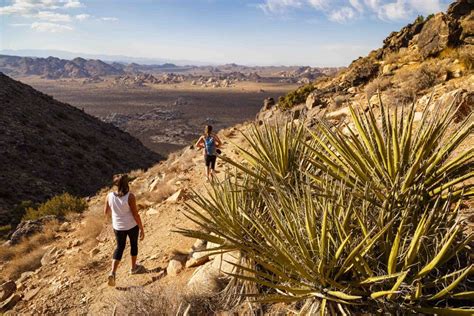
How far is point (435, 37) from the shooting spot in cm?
1437

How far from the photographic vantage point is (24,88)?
30938mm

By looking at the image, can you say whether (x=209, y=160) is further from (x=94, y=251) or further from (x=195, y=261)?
(x=195, y=261)

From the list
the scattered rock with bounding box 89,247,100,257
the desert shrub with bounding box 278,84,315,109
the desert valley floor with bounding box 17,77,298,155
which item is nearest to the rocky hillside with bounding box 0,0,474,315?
the scattered rock with bounding box 89,247,100,257

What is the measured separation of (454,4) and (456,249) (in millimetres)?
17767

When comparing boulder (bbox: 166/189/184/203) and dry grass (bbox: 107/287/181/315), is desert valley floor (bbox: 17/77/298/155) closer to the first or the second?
boulder (bbox: 166/189/184/203)

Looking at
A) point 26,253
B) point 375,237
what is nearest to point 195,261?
point 375,237

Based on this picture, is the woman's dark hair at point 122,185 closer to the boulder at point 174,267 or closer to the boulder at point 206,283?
the boulder at point 174,267

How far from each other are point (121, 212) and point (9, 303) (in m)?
2.66

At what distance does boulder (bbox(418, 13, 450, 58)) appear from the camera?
13834 mm

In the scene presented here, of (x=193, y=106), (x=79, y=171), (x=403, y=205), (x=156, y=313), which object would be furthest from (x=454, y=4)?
(x=193, y=106)

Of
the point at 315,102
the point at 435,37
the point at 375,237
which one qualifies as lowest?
the point at 375,237

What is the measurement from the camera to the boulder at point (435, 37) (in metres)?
13.8

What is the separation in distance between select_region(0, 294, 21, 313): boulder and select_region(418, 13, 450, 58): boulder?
15.4m

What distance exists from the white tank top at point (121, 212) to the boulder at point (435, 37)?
13.8 meters
